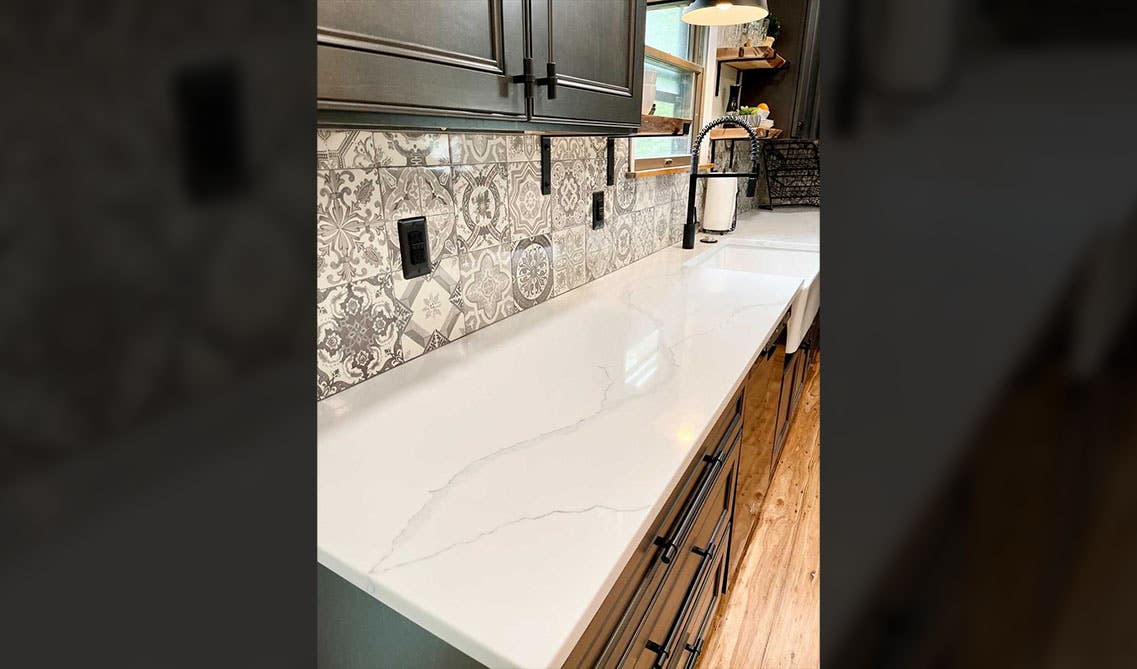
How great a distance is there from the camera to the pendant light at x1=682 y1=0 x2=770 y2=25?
1725mm

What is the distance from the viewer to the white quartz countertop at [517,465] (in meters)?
0.65

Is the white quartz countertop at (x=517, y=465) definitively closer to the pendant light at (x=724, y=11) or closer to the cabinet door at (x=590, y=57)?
the cabinet door at (x=590, y=57)

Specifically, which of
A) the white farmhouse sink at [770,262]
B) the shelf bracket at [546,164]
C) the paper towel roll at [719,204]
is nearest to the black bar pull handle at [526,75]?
the shelf bracket at [546,164]

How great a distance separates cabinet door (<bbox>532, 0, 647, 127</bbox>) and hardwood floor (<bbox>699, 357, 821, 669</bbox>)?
1037 millimetres

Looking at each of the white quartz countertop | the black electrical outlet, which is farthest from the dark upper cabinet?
the white quartz countertop

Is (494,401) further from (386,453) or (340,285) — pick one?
(340,285)

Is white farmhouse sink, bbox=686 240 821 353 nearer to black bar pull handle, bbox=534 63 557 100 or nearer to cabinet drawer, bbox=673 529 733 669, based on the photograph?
cabinet drawer, bbox=673 529 733 669

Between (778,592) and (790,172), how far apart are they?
9.30ft

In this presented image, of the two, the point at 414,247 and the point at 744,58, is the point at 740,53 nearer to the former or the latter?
the point at 744,58

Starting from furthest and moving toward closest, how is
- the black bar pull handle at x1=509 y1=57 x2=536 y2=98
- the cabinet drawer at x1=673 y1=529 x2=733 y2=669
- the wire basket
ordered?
the wire basket
the cabinet drawer at x1=673 y1=529 x2=733 y2=669
the black bar pull handle at x1=509 y1=57 x2=536 y2=98

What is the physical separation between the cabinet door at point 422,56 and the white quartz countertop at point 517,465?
429mm
